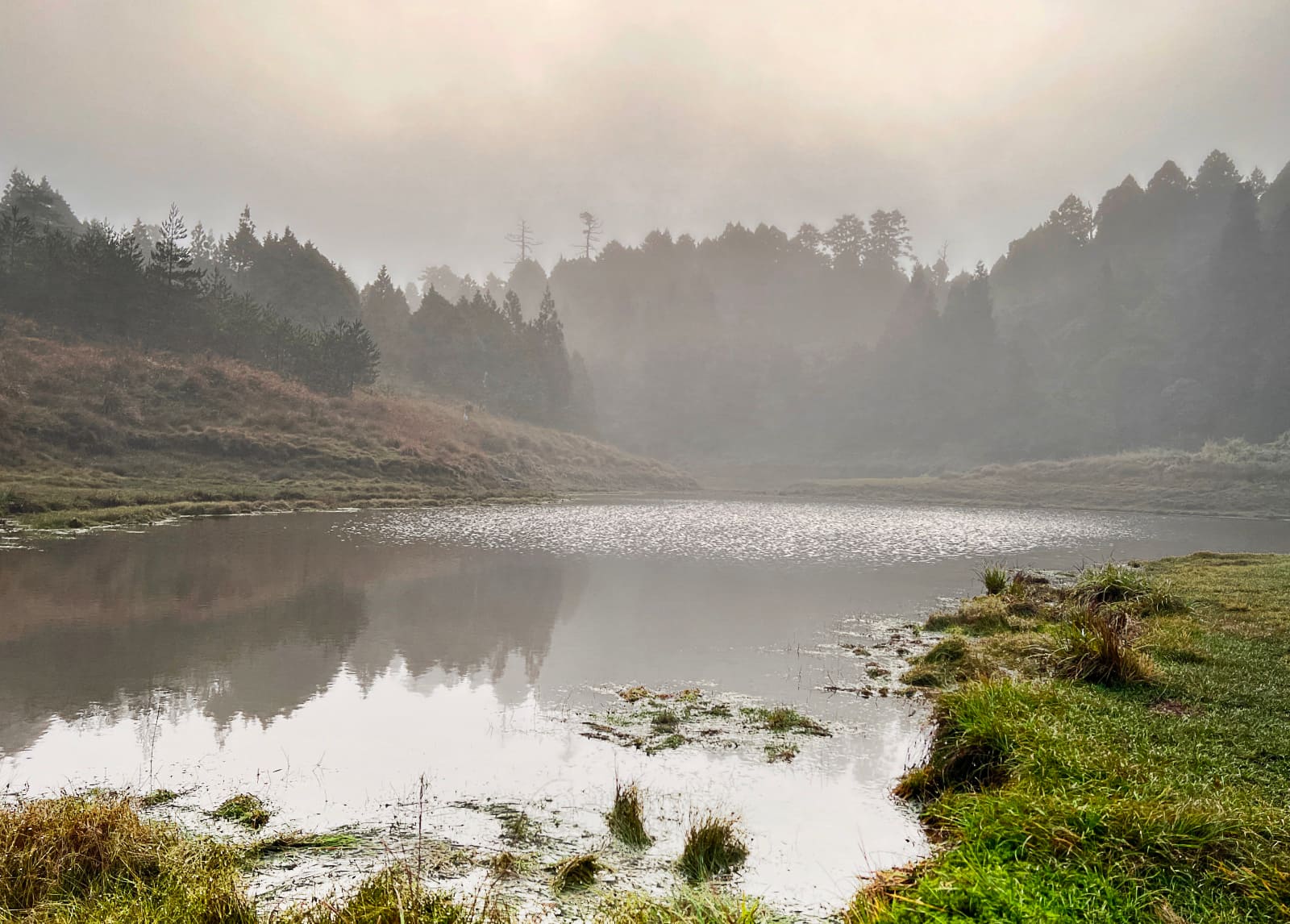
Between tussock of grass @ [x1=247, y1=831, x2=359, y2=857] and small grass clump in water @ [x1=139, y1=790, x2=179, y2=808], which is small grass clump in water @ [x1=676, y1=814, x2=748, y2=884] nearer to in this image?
tussock of grass @ [x1=247, y1=831, x2=359, y2=857]

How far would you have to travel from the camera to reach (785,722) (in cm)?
920

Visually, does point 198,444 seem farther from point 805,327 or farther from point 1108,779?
point 805,327

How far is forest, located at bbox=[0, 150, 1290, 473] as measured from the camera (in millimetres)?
64125

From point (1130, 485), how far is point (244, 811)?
79109 millimetres

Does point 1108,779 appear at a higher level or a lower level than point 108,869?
higher

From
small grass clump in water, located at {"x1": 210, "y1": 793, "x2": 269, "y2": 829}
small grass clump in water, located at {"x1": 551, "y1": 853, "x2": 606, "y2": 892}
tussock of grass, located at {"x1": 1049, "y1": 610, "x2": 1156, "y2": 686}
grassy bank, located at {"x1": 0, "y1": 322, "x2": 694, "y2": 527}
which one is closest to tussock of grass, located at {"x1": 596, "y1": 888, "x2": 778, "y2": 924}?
small grass clump in water, located at {"x1": 551, "y1": 853, "x2": 606, "y2": 892}

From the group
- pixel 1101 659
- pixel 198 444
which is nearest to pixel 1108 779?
pixel 1101 659

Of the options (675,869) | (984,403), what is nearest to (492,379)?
(984,403)

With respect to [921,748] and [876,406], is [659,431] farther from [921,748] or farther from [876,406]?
[921,748]

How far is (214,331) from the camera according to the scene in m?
61.9

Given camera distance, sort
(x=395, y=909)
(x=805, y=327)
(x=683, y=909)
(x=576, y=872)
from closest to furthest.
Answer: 1. (x=395, y=909)
2. (x=683, y=909)
3. (x=576, y=872)
4. (x=805, y=327)

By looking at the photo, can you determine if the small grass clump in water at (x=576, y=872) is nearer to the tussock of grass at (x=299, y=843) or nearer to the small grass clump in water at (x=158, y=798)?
the tussock of grass at (x=299, y=843)

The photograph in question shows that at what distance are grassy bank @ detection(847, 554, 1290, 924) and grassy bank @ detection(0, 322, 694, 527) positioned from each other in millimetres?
29960

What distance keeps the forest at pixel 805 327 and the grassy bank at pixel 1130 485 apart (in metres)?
18.0
